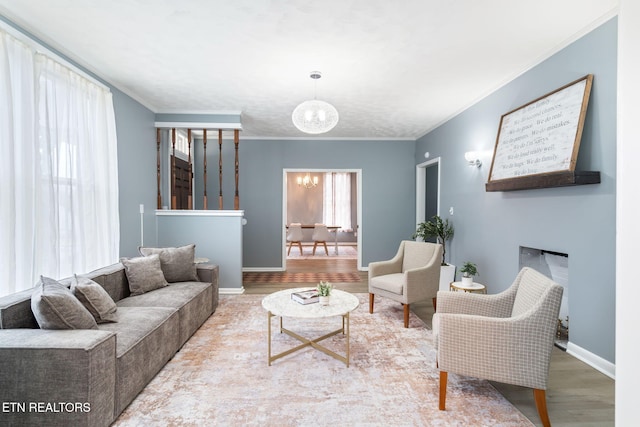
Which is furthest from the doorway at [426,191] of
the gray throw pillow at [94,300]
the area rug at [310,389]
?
the gray throw pillow at [94,300]

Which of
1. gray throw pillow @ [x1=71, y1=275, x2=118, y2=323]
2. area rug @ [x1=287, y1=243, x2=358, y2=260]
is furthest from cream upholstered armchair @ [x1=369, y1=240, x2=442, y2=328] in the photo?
area rug @ [x1=287, y1=243, x2=358, y2=260]

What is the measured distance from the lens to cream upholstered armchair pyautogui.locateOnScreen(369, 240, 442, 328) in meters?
3.35

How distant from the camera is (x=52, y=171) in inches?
104

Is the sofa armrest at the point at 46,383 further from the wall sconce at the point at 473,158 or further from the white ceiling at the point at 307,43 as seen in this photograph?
the wall sconce at the point at 473,158

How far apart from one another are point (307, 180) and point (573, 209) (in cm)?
781

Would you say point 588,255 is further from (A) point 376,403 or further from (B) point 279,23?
(B) point 279,23

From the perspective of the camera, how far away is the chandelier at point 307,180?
997 cm

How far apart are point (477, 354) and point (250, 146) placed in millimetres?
5298

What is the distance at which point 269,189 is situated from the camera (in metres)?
6.26

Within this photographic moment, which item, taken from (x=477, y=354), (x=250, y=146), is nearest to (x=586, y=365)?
(x=477, y=354)

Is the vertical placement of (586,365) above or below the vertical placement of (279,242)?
below

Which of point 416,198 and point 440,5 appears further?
point 416,198
